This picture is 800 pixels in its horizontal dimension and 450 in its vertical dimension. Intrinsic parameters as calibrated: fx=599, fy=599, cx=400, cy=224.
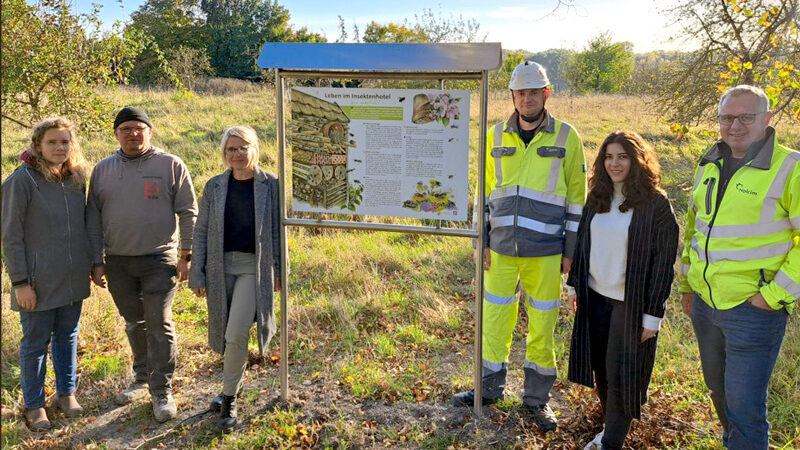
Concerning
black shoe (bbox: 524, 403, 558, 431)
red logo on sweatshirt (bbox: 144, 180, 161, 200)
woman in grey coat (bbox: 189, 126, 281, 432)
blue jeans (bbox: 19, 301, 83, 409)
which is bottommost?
black shoe (bbox: 524, 403, 558, 431)

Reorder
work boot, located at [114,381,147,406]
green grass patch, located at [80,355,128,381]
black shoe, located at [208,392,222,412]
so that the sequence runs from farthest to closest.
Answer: green grass patch, located at [80,355,128,381], work boot, located at [114,381,147,406], black shoe, located at [208,392,222,412]

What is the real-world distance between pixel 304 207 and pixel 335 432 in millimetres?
1629

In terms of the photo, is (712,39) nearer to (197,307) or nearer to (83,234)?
(197,307)

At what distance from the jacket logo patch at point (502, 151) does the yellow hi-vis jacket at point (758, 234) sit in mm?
1317

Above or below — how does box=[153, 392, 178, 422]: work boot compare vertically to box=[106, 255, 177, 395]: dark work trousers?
below

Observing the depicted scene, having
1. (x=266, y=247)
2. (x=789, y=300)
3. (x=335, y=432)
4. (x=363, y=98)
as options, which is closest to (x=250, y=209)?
(x=266, y=247)

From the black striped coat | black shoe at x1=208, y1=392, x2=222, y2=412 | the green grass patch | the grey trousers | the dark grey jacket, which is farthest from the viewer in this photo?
the green grass patch

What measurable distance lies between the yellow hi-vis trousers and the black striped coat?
1.83 ft

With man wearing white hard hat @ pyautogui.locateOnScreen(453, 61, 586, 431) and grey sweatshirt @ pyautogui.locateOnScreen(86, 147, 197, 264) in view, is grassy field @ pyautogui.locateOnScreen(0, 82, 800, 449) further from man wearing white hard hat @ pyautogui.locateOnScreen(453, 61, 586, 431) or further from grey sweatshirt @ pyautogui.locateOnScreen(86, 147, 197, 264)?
grey sweatshirt @ pyautogui.locateOnScreen(86, 147, 197, 264)

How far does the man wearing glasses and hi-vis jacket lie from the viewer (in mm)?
2939

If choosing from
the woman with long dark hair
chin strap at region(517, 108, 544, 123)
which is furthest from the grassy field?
chin strap at region(517, 108, 544, 123)

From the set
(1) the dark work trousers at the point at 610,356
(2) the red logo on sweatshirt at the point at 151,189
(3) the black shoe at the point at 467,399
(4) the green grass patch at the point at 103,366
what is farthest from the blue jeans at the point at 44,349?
(1) the dark work trousers at the point at 610,356

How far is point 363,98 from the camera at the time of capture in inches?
163

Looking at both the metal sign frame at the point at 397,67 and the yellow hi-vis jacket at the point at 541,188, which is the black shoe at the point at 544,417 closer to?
the metal sign frame at the point at 397,67
